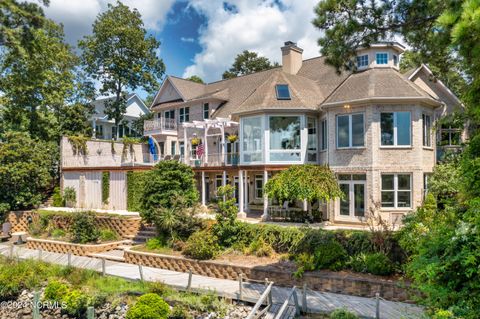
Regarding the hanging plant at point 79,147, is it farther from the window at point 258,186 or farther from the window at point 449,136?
the window at point 449,136

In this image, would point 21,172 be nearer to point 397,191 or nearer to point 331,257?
point 331,257

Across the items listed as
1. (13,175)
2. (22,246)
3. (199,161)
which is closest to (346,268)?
(199,161)

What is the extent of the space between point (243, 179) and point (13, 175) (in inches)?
604

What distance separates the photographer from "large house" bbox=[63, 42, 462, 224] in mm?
17609

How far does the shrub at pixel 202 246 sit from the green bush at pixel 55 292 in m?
4.71

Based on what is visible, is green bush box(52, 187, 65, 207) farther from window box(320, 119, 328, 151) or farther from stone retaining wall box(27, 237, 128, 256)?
window box(320, 119, 328, 151)

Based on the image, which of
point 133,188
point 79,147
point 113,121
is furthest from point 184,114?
point 113,121

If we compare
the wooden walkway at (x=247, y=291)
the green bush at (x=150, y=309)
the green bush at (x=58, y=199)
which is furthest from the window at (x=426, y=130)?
the green bush at (x=58, y=199)

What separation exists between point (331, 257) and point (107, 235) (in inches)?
497

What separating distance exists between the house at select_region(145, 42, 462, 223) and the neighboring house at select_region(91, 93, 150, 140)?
15.0m

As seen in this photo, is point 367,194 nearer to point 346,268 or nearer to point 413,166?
point 413,166

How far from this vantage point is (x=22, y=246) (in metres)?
20.0

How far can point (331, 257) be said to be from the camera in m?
12.2

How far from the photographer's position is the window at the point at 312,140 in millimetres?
20875
